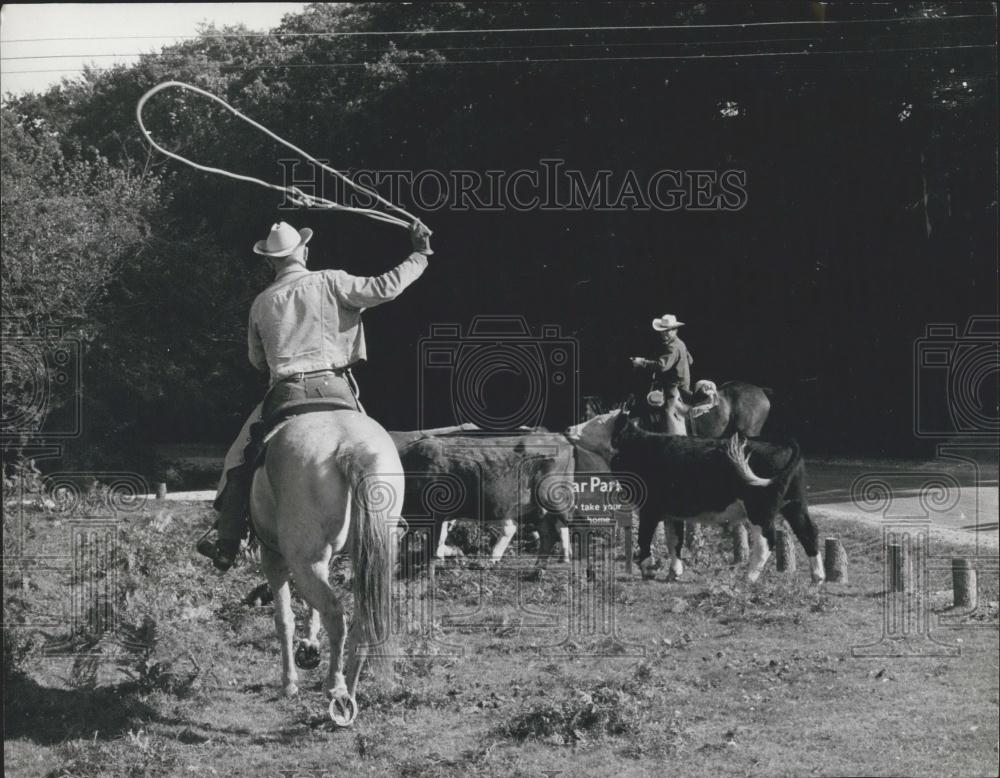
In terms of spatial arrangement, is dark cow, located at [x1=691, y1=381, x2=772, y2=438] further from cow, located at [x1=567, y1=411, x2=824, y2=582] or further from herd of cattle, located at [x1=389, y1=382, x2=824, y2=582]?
cow, located at [x1=567, y1=411, x2=824, y2=582]

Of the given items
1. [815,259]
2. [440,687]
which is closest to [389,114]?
[815,259]

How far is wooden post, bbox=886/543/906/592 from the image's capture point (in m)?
8.77

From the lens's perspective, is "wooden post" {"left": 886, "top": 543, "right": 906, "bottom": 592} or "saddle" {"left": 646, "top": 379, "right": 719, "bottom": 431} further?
"saddle" {"left": 646, "top": 379, "right": 719, "bottom": 431}

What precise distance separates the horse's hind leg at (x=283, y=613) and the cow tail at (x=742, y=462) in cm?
363

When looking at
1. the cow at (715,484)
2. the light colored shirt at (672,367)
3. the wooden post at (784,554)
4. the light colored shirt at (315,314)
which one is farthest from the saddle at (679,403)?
the light colored shirt at (315,314)

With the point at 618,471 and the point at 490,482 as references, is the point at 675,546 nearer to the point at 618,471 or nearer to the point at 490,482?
the point at 618,471

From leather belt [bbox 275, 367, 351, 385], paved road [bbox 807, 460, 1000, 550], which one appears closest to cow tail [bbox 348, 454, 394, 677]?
leather belt [bbox 275, 367, 351, 385]

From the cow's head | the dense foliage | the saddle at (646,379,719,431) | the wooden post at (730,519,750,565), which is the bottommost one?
the wooden post at (730,519,750,565)

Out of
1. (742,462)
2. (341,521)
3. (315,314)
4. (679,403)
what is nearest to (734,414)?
(679,403)

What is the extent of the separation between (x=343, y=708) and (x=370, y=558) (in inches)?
36.7

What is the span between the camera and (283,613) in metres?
7.20

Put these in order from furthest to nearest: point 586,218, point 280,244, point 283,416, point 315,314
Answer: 1. point 586,218
2. point 280,244
3. point 315,314
4. point 283,416

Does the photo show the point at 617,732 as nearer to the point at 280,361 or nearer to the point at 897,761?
the point at 897,761

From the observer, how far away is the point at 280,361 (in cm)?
695
